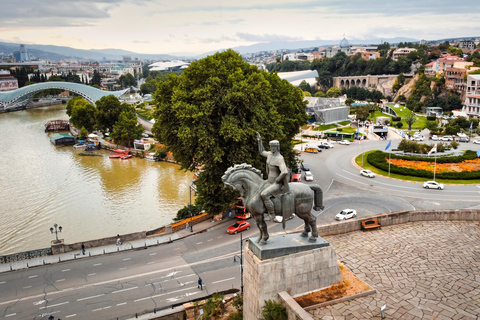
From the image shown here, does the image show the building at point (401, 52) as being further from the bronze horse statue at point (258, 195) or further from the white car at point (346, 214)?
the bronze horse statue at point (258, 195)

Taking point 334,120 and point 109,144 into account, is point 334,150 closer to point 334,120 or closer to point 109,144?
point 334,120

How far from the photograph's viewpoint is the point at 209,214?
85.1 feet

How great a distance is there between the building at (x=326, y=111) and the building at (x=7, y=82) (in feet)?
325

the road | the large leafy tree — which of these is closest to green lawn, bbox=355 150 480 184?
the road

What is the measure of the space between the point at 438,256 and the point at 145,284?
42.1 feet

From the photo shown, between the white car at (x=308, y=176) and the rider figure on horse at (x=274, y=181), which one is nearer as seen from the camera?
the rider figure on horse at (x=274, y=181)

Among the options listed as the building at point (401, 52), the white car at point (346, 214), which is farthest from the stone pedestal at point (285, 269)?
the building at point (401, 52)

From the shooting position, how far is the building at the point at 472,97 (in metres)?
59.3

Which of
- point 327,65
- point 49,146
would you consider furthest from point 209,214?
point 327,65

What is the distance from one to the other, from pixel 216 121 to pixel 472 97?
54072 mm

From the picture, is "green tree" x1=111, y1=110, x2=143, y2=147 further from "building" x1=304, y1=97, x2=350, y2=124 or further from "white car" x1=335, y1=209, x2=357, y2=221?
"white car" x1=335, y1=209, x2=357, y2=221

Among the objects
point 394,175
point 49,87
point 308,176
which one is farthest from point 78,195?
point 49,87

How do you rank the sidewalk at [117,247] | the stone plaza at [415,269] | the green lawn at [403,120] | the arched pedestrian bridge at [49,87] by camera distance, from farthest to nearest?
the arched pedestrian bridge at [49,87], the green lawn at [403,120], the sidewalk at [117,247], the stone plaza at [415,269]

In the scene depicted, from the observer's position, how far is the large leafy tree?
74.1ft
